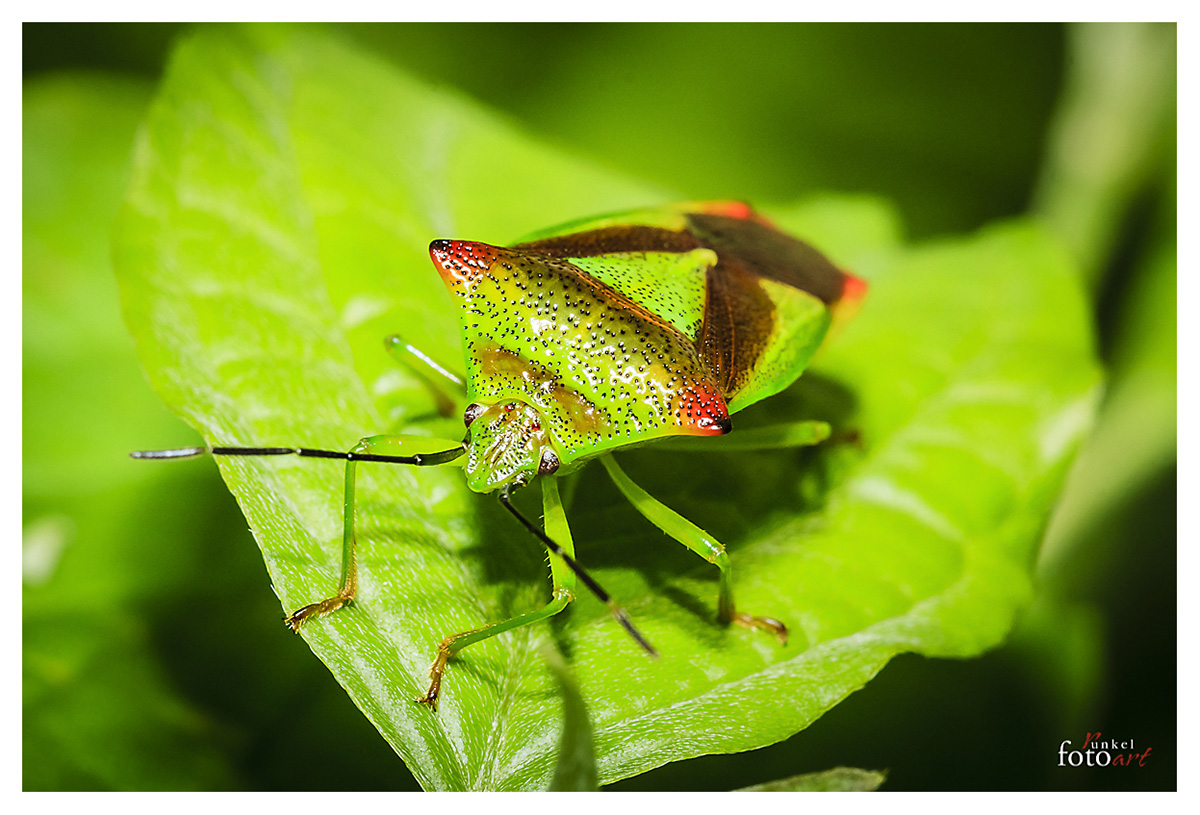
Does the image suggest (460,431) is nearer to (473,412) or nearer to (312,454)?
(473,412)

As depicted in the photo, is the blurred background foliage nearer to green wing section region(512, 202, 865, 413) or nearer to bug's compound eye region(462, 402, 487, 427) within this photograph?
green wing section region(512, 202, 865, 413)

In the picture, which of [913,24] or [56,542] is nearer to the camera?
[56,542]

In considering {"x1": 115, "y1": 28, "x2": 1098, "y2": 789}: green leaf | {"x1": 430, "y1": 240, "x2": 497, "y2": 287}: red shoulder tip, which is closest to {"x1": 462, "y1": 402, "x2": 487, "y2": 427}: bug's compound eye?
{"x1": 115, "y1": 28, "x2": 1098, "y2": 789}: green leaf

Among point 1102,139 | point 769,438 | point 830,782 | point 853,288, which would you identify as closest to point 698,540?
point 769,438
